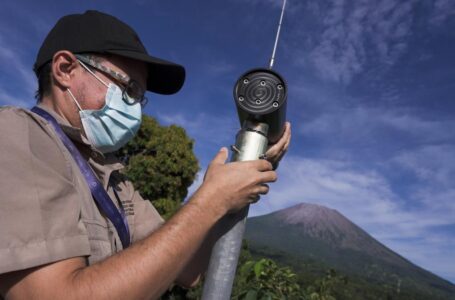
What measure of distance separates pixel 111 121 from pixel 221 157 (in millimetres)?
1145

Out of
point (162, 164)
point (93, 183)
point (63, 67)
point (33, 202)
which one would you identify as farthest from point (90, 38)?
point (162, 164)

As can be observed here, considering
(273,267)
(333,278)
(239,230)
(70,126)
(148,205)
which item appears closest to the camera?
(239,230)

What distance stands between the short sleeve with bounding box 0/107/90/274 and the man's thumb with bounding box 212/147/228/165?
0.58 metres

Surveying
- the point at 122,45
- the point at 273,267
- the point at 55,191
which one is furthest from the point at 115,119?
the point at 273,267

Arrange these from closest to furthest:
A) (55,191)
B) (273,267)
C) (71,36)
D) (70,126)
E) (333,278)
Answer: (55,191), (70,126), (71,36), (273,267), (333,278)

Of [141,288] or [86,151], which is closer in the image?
[141,288]

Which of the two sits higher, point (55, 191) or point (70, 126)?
point (70, 126)

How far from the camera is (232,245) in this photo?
143cm

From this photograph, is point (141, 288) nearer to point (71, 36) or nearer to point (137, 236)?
point (137, 236)

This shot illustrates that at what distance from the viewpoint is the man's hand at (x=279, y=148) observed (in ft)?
6.17

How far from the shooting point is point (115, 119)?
2621 mm

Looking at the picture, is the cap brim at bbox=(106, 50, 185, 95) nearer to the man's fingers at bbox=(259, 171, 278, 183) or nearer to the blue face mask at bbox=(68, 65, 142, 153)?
the blue face mask at bbox=(68, 65, 142, 153)

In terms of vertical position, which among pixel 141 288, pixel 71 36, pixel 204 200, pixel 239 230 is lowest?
pixel 141 288

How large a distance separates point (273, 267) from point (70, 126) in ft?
9.47
